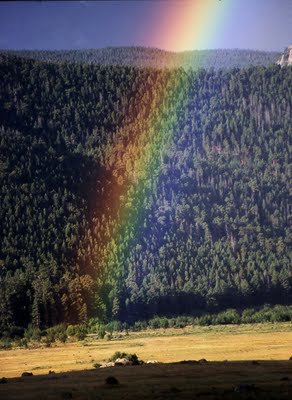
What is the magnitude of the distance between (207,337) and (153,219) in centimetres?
8997

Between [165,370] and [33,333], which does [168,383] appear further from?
[33,333]

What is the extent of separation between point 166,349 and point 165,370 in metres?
27.6

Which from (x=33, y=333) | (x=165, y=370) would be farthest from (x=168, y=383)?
(x=33, y=333)

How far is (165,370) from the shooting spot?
57406 mm

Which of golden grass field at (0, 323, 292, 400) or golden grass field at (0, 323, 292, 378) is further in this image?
golden grass field at (0, 323, 292, 378)

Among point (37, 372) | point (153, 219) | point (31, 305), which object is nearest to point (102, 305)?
point (31, 305)

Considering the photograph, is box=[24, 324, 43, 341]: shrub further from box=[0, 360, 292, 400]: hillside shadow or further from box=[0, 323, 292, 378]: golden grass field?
box=[0, 360, 292, 400]: hillside shadow

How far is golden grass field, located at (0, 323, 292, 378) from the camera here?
7112cm

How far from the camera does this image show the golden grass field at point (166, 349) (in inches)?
2800

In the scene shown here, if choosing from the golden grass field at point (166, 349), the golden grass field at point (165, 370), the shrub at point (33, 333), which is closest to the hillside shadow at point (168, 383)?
the golden grass field at point (165, 370)

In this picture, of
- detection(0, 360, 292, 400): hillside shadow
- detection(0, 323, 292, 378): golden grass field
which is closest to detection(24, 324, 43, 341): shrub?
detection(0, 323, 292, 378): golden grass field

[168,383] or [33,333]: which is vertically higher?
[33,333]

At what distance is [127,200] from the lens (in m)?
198

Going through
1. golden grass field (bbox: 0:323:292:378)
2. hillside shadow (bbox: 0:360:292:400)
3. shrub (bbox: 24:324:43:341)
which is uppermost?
shrub (bbox: 24:324:43:341)
